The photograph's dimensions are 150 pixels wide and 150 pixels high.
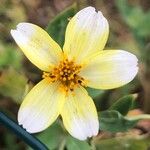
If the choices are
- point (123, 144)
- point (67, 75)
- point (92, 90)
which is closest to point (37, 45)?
point (67, 75)

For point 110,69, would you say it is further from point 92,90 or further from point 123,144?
point 123,144

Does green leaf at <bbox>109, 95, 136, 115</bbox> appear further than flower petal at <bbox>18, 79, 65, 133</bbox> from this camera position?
Yes

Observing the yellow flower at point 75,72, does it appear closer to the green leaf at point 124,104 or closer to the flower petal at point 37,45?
the flower petal at point 37,45

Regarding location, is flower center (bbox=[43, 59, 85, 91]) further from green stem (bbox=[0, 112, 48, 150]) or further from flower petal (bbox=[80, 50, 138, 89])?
green stem (bbox=[0, 112, 48, 150])

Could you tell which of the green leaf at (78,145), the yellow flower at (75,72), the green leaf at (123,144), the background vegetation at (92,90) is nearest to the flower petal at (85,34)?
the yellow flower at (75,72)

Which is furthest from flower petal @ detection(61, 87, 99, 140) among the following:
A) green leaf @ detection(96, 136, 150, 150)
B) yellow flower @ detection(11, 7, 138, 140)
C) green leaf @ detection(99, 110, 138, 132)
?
green leaf @ detection(96, 136, 150, 150)

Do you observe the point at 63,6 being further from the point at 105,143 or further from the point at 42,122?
the point at 42,122
